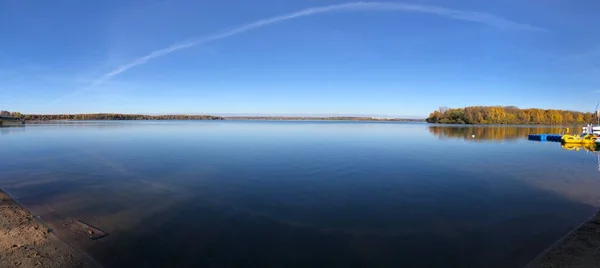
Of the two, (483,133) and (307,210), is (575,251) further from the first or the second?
(483,133)

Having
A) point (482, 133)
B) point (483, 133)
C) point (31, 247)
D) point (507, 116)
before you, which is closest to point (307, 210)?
point (31, 247)

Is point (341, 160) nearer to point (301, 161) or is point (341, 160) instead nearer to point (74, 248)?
point (301, 161)

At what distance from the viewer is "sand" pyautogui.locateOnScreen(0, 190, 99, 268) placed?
6008 mm

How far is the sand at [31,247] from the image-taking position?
6.01 meters

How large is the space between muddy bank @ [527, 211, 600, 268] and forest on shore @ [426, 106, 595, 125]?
13537 cm

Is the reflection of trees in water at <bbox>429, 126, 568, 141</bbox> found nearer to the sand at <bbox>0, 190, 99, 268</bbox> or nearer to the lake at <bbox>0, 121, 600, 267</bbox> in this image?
the lake at <bbox>0, 121, 600, 267</bbox>

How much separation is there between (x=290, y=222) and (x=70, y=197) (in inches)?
318

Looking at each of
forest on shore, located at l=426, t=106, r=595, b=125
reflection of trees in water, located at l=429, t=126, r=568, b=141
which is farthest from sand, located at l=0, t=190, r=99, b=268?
forest on shore, located at l=426, t=106, r=595, b=125

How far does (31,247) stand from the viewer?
6688 millimetres

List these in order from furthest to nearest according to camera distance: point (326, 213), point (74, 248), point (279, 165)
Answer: point (279, 165) → point (326, 213) → point (74, 248)

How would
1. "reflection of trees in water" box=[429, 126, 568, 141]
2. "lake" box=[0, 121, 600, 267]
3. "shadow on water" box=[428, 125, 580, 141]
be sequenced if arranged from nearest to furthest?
"lake" box=[0, 121, 600, 267]
"shadow on water" box=[428, 125, 580, 141]
"reflection of trees in water" box=[429, 126, 568, 141]

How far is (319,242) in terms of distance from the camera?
710 centimetres

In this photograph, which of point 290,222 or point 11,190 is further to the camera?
point 11,190

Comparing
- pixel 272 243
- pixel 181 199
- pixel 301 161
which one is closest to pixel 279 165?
pixel 301 161
